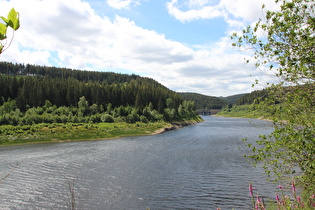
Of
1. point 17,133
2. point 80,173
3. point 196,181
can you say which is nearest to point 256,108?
point 196,181

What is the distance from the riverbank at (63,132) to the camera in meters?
73.4

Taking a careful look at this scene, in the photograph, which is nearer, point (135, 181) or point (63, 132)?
point (135, 181)

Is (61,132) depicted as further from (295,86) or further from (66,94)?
(295,86)

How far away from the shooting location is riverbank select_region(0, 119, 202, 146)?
7336 cm

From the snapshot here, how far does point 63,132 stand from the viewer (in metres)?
84.2

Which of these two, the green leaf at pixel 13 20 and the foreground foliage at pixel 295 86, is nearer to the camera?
the green leaf at pixel 13 20

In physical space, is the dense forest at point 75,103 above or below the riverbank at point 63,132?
above

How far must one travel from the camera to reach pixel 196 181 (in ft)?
104

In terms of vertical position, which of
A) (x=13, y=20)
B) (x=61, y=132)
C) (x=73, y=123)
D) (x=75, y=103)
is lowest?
(x=61, y=132)

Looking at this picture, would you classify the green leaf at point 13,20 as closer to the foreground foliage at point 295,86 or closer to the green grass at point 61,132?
the foreground foliage at point 295,86

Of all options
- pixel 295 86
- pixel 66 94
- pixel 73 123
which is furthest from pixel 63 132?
pixel 295 86

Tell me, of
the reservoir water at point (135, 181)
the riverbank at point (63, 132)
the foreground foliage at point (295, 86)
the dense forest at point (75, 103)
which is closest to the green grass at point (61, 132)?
the riverbank at point (63, 132)

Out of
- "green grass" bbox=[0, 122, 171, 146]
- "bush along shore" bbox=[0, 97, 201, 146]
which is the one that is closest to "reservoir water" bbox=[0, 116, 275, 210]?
"green grass" bbox=[0, 122, 171, 146]

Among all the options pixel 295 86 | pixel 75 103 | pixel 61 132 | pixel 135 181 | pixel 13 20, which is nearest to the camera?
pixel 13 20
